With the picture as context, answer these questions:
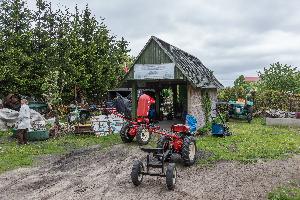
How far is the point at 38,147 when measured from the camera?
14.6m

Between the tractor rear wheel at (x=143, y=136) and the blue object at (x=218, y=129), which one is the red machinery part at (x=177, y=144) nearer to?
the tractor rear wheel at (x=143, y=136)

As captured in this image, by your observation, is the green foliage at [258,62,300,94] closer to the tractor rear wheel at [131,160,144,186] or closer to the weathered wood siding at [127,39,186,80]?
the weathered wood siding at [127,39,186,80]

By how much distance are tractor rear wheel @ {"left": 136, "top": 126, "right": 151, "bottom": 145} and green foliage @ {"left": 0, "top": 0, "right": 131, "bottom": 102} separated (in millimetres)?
9039

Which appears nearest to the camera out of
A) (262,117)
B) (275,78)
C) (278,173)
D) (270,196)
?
(270,196)

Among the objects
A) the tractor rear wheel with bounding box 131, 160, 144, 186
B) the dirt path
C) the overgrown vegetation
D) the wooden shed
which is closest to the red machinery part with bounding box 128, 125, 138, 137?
the dirt path

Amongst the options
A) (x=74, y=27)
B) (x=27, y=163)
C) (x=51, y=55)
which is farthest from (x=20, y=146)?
(x=74, y=27)

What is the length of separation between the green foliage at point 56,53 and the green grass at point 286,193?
15.8 m

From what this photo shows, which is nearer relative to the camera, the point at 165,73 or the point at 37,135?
the point at 37,135

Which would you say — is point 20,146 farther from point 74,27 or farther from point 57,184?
point 74,27

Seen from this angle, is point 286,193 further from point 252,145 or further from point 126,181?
point 252,145

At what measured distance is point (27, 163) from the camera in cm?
1178

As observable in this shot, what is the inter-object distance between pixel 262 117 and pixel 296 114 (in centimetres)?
454

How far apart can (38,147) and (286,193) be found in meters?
10.1

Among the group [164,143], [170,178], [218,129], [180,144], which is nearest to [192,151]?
[180,144]
